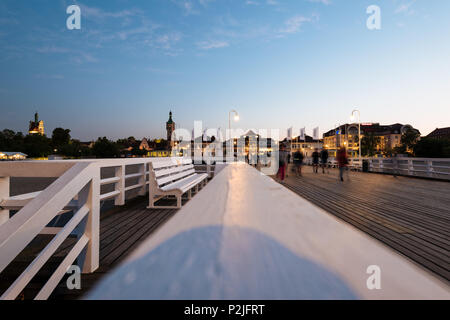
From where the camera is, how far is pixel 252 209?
922 mm

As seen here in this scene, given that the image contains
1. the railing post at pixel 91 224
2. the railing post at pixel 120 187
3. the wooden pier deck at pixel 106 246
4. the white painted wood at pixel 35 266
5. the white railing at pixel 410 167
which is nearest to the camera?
the white painted wood at pixel 35 266

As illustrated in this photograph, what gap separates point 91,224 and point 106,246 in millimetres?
927

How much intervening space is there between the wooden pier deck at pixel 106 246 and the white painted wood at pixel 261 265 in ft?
4.67

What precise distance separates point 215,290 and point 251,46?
40.5 m

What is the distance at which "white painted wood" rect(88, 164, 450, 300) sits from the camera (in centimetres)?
37

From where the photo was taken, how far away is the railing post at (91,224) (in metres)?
2.18

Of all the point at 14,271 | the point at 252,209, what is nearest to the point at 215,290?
the point at 252,209

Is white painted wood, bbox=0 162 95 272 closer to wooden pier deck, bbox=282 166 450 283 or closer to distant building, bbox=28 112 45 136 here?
wooden pier deck, bbox=282 166 450 283

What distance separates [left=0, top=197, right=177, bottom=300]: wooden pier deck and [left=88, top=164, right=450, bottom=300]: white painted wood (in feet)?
4.67

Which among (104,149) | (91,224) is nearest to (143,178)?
(91,224)

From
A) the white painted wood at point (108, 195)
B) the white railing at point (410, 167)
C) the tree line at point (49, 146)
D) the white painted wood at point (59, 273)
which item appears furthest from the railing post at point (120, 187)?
the tree line at point (49, 146)

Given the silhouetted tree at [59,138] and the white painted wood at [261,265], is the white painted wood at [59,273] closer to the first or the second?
the white painted wood at [261,265]

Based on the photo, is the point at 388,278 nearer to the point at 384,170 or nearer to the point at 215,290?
the point at 215,290

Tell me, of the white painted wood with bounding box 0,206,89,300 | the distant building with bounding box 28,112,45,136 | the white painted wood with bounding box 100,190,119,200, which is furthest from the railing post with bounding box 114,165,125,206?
the distant building with bounding box 28,112,45,136
